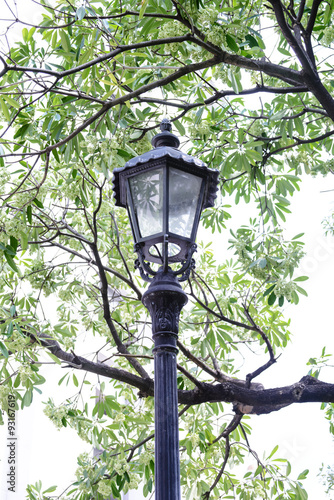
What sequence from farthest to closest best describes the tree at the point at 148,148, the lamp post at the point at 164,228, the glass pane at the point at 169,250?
the tree at the point at 148,148 < the glass pane at the point at 169,250 < the lamp post at the point at 164,228

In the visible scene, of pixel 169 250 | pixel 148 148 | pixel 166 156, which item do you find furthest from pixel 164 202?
pixel 148 148

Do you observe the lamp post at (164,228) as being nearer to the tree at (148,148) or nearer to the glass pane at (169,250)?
the glass pane at (169,250)

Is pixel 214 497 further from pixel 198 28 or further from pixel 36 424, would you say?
pixel 198 28

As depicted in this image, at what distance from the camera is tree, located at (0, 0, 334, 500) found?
11.5ft

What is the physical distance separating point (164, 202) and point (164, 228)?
0.13 m

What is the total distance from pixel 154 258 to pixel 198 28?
156cm

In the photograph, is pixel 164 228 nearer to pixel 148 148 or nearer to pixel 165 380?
pixel 165 380

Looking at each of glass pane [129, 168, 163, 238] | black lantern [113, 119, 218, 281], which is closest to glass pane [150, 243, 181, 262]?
black lantern [113, 119, 218, 281]

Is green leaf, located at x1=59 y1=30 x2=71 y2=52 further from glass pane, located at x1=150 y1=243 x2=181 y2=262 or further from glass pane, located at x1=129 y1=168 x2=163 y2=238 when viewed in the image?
glass pane, located at x1=150 y1=243 x2=181 y2=262

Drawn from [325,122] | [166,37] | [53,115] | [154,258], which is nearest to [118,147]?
[53,115]

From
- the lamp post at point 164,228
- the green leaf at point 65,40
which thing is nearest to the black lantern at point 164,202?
the lamp post at point 164,228

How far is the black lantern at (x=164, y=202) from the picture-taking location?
2.72m

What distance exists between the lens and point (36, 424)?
7.51 m

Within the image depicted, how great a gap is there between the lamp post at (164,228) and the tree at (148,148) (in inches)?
25.1
